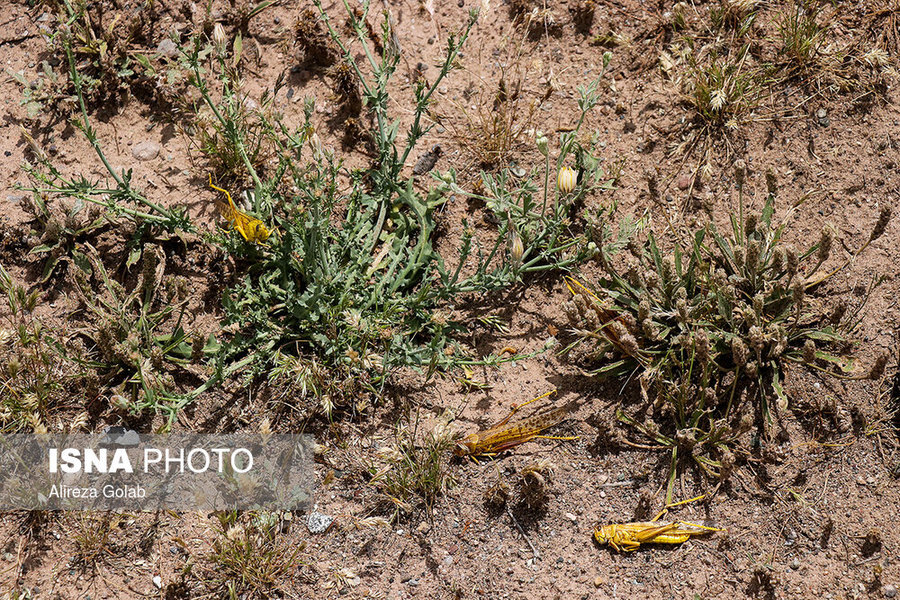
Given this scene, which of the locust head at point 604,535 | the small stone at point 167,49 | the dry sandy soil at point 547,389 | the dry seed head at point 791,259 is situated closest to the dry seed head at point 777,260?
the dry seed head at point 791,259

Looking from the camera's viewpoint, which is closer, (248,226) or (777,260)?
(777,260)

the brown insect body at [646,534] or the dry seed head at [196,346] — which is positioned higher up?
the dry seed head at [196,346]

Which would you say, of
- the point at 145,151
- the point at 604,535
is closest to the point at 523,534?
Result: the point at 604,535

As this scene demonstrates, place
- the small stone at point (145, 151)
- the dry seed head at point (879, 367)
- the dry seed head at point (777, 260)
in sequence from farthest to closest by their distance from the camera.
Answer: the small stone at point (145, 151) < the dry seed head at point (777, 260) < the dry seed head at point (879, 367)

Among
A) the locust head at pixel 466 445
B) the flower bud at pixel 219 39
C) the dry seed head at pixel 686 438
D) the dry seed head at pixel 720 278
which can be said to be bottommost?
the locust head at pixel 466 445

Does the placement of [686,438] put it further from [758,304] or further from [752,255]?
[752,255]

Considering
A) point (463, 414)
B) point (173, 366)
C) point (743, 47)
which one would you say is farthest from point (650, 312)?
point (173, 366)

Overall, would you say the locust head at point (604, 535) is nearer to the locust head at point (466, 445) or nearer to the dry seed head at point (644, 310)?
the locust head at point (466, 445)
